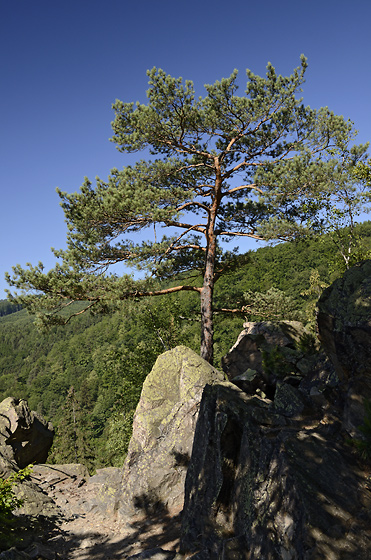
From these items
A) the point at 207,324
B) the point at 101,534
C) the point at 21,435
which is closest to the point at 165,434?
the point at 101,534

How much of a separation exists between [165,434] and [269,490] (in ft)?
19.1

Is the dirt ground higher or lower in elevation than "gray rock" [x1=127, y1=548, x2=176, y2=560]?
lower

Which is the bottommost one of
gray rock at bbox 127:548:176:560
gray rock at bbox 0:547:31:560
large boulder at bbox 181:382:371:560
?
gray rock at bbox 127:548:176:560

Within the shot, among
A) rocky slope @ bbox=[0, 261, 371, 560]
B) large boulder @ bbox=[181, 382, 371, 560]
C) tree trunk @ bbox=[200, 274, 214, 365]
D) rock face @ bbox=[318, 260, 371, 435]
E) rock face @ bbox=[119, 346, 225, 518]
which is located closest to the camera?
large boulder @ bbox=[181, 382, 371, 560]

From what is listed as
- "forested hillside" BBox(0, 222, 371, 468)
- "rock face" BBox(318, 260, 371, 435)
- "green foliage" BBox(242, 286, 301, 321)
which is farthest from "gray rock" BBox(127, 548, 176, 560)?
"green foliage" BBox(242, 286, 301, 321)

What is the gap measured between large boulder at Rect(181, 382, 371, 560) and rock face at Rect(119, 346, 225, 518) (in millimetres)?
2425

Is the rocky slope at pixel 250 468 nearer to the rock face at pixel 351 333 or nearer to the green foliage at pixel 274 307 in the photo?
the rock face at pixel 351 333

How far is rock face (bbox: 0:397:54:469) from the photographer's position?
42.2 ft

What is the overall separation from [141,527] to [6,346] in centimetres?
19912

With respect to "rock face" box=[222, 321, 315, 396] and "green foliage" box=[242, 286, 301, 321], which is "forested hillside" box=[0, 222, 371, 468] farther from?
"rock face" box=[222, 321, 315, 396]

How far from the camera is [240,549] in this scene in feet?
16.0

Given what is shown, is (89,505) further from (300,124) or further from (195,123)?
(300,124)

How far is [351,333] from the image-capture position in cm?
556

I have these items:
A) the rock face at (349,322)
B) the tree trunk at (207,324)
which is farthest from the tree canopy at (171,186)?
the rock face at (349,322)
